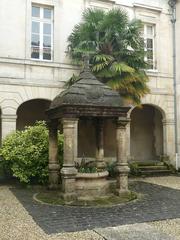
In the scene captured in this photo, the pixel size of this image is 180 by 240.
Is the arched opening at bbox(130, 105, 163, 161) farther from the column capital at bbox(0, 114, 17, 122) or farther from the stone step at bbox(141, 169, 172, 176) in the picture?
the column capital at bbox(0, 114, 17, 122)

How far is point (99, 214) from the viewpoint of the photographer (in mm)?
6582

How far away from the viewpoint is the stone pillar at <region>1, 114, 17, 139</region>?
11698 mm

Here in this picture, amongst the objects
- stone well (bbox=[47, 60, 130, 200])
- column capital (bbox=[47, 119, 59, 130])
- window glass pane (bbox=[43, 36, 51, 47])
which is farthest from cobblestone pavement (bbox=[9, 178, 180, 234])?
window glass pane (bbox=[43, 36, 51, 47])

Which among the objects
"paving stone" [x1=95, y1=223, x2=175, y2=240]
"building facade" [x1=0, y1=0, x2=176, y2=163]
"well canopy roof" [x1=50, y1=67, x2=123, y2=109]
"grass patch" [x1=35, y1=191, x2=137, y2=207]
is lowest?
"paving stone" [x1=95, y1=223, x2=175, y2=240]

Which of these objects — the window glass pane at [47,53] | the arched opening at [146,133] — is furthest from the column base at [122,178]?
the arched opening at [146,133]

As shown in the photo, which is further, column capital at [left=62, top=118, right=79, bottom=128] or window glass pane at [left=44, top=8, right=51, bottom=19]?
window glass pane at [left=44, top=8, right=51, bottom=19]

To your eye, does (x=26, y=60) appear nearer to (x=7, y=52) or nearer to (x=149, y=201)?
(x=7, y=52)

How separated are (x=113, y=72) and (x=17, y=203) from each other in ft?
19.4

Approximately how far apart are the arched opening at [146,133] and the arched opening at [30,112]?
4.72m

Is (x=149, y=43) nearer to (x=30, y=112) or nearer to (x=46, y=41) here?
(x=46, y=41)

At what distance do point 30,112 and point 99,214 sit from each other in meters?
8.60

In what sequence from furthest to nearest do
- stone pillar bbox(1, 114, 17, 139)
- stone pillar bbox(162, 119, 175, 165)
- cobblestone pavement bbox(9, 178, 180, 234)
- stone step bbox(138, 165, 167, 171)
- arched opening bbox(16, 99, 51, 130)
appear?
1. stone pillar bbox(162, 119, 175, 165)
2. arched opening bbox(16, 99, 51, 130)
3. stone step bbox(138, 165, 167, 171)
4. stone pillar bbox(1, 114, 17, 139)
5. cobblestone pavement bbox(9, 178, 180, 234)

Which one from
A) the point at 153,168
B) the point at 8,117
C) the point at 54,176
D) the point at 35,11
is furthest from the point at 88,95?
the point at 153,168

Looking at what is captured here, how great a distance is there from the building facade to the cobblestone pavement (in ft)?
16.7
